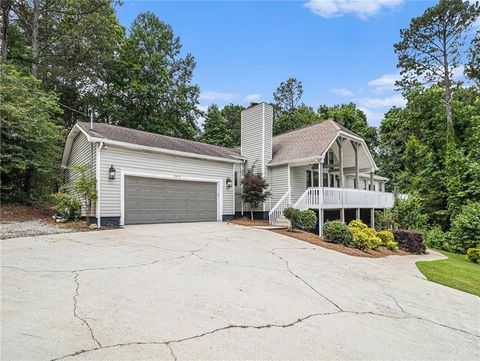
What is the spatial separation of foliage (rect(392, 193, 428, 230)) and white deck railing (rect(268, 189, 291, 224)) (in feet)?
28.1

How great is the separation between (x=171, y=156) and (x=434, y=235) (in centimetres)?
1634

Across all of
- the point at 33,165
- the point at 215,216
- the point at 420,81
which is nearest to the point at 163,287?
the point at 215,216

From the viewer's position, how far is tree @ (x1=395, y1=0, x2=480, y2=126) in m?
19.2

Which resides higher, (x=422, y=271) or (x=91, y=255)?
(x=91, y=255)

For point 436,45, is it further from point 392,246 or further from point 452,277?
point 452,277

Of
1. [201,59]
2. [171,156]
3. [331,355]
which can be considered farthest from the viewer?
Result: [201,59]

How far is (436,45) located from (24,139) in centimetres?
2549

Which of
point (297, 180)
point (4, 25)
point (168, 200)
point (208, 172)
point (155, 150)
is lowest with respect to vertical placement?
point (168, 200)

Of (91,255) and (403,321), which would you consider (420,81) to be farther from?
(91,255)

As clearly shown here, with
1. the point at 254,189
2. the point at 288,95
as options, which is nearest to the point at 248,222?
the point at 254,189

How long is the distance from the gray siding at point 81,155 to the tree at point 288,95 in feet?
94.6

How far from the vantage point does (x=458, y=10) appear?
19031mm

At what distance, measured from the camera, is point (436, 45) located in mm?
20734

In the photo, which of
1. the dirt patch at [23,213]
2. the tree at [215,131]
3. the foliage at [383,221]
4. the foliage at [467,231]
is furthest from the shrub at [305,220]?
the tree at [215,131]
